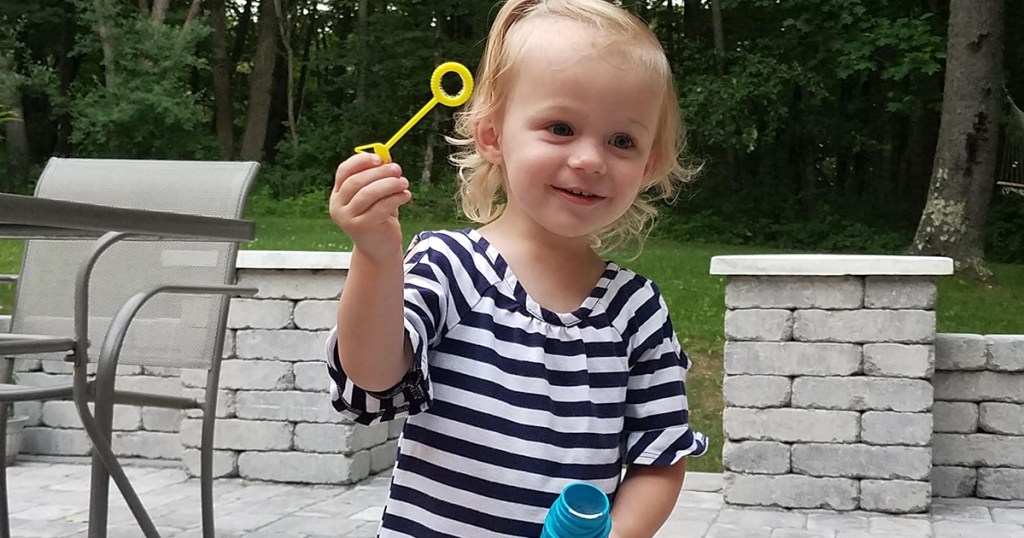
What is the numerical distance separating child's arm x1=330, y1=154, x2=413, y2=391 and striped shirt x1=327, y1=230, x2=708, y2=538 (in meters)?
0.03

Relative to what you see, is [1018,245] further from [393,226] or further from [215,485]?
[393,226]

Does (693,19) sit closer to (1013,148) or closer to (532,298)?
(1013,148)

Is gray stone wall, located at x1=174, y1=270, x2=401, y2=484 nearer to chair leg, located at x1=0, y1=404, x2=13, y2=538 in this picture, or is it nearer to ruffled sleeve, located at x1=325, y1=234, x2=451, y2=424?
chair leg, located at x1=0, y1=404, x2=13, y2=538

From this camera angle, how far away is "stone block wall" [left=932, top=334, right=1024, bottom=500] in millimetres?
3729

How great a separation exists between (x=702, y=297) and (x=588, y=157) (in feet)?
19.5

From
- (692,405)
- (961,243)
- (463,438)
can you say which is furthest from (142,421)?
(961,243)

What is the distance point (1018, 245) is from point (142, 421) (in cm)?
1153

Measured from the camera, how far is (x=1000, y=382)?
373 centimetres

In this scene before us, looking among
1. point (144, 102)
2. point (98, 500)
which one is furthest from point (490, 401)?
point (144, 102)

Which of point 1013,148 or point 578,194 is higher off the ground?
point 1013,148

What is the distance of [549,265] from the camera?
1216 millimetres

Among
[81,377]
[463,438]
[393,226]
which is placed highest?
[393,226]

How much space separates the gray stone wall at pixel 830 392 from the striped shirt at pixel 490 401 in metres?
2.58

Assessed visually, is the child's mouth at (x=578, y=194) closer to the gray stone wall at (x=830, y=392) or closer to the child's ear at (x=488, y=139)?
the child's ear at (x=488, y=139)
